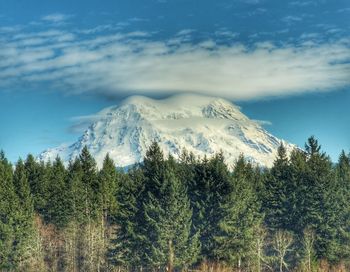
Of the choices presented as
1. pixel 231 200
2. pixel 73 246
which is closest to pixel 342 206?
pixel 231 200

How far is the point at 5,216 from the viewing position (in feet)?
282

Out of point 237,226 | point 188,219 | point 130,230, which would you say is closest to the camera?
point 188,219

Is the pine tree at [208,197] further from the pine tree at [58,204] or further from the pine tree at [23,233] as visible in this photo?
the pine tree at [58,204]

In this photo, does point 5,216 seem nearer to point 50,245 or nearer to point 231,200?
point 50,245

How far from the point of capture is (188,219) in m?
76.7

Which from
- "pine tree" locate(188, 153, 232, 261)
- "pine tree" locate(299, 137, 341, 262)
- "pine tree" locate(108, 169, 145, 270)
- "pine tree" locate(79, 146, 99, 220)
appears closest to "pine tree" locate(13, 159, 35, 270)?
"pine tree" locate(108, 169, 145, 270)

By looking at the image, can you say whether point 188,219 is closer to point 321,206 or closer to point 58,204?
point 321,206

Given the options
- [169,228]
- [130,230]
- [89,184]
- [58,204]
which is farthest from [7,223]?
[169,228]

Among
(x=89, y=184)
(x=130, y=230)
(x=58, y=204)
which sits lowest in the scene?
(x=130, y=230)

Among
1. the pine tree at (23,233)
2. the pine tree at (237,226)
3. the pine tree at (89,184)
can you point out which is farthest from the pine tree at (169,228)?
the pine tree at (89,184)

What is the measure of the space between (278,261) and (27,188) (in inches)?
1631

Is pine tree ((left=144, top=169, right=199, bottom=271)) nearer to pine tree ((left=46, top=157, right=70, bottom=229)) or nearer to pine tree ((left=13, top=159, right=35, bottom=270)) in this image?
pine tree ((left=13, top=159, right=35, bottom=270))

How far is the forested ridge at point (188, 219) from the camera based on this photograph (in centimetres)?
7719

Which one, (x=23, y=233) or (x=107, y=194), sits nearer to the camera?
(x=23, y=233)
